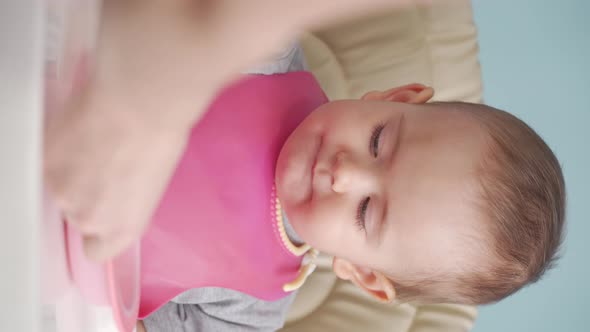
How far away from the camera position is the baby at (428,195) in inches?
29.5

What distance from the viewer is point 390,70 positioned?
3.71 feet

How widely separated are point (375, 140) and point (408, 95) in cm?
17

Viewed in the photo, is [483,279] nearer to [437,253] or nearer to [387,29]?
[437,253]

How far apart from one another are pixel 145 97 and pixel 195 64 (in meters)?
0.04

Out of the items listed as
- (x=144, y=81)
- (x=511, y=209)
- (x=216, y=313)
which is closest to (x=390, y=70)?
(x=511, y=209)

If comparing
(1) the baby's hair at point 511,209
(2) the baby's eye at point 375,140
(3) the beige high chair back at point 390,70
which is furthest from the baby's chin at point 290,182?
(3) the beige high chair back at point 390,70

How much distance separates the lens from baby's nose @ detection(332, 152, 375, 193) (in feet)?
2.46

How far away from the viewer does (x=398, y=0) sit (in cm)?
38

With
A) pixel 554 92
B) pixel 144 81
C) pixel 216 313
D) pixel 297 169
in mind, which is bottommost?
pixel 216 313

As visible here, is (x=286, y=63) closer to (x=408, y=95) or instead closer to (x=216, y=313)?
(x=408, y=95)

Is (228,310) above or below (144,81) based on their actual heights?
below

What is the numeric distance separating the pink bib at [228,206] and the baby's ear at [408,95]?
131mm

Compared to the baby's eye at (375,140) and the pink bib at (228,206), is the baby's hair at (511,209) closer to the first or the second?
the baby's eye at (375,140)

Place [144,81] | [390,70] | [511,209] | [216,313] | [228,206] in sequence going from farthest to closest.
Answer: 1. [390,70]
2. [216,313]
3. [228,206]
4. [511,209]
5. [144,81]
